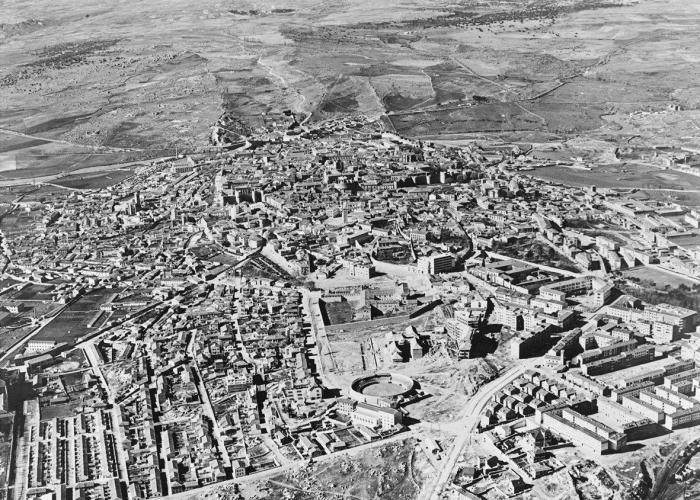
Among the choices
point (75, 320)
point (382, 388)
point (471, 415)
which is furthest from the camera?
point (75, 320)

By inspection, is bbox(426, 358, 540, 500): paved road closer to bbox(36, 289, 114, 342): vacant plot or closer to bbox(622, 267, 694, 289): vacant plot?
bbox(622, 267, 694, 289): vacant plot

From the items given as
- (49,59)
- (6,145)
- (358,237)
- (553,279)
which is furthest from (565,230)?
(49,59)

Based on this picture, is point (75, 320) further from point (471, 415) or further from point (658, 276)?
point (658, 276)

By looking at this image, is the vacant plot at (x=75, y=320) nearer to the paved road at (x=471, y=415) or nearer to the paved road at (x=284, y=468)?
the paved road at (x=284, y=468)

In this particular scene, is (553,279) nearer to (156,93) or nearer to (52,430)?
(52,430)

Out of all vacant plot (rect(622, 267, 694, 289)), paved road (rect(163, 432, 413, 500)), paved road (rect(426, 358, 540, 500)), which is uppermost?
paved road (rect(163, 432, 413, 500))

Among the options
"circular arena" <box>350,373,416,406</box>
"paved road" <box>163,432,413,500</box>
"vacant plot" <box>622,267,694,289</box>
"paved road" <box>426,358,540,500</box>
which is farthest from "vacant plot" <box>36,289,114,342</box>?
"vacant plot" <box>622,267,694,289</box>

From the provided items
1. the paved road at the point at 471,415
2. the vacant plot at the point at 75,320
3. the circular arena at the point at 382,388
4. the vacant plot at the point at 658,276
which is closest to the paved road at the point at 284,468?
the paved road at the point at 471,415

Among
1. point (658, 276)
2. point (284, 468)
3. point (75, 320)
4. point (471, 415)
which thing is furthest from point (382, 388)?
point (658, 276)
